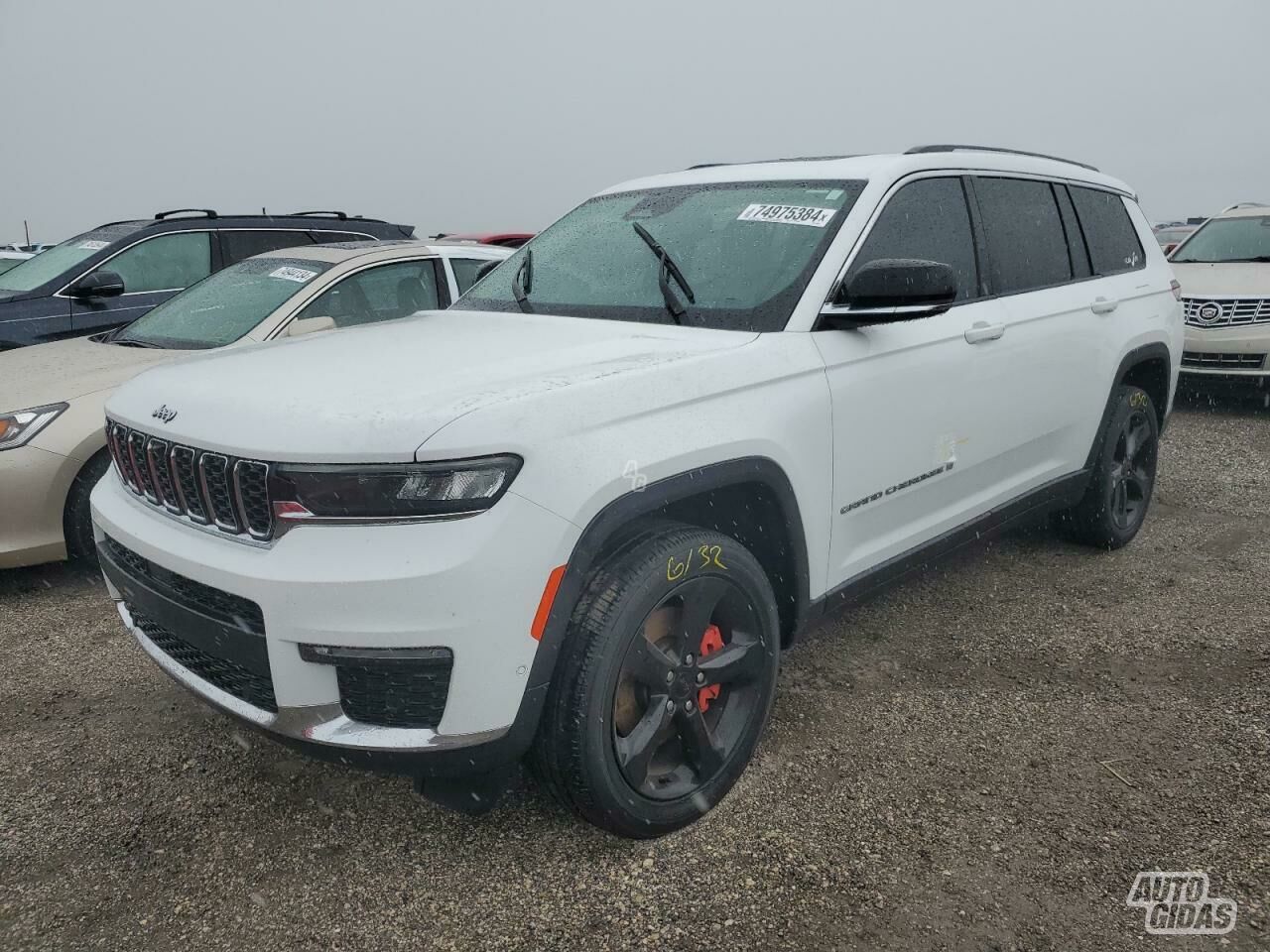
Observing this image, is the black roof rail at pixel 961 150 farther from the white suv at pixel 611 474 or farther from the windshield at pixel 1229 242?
the windshield at pixel 1229 242

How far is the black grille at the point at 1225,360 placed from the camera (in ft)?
25.9

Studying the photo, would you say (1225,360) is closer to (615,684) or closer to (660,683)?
(660,683)

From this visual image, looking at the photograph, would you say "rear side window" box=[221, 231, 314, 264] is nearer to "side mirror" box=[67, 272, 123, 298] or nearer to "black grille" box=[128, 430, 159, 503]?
"side mirror" box=[67, 272, 123, 298]

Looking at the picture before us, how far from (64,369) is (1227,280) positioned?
28.7 ft

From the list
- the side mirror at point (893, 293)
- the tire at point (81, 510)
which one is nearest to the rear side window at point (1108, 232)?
the side mirror at point (893, 293)

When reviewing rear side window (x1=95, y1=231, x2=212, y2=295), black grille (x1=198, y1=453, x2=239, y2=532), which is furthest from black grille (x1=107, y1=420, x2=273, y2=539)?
rear side window (x1=95, y1=231, x2=212, y2=295)

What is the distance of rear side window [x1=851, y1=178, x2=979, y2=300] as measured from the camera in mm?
3037

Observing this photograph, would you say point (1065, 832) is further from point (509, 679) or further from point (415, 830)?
point (415, 830)

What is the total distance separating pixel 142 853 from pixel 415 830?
0.69 m

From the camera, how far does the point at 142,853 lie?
96.5 inches

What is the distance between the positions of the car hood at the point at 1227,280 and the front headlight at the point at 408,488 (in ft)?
25.4

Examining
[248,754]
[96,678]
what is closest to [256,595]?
[248,754]

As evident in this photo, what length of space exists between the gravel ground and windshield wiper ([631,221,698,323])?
4.44ft

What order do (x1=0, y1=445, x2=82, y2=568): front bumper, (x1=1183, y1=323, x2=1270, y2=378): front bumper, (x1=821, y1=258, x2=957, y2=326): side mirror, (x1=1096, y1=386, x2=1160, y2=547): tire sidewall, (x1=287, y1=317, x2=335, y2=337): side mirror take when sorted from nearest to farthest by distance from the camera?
(x1=821, y1=258, x2=957, y2=326): side mirror < (x1=0, y1=445, x2=82, y2=568): front bumper < (x1=1096, y1=386, x2=1160, y2=547): tire sidewall < (x1=287, y1=317, x2=335, y2=337): side mirror < (x1=1183, y1=323, x2=1270, y2=378): front bumper
